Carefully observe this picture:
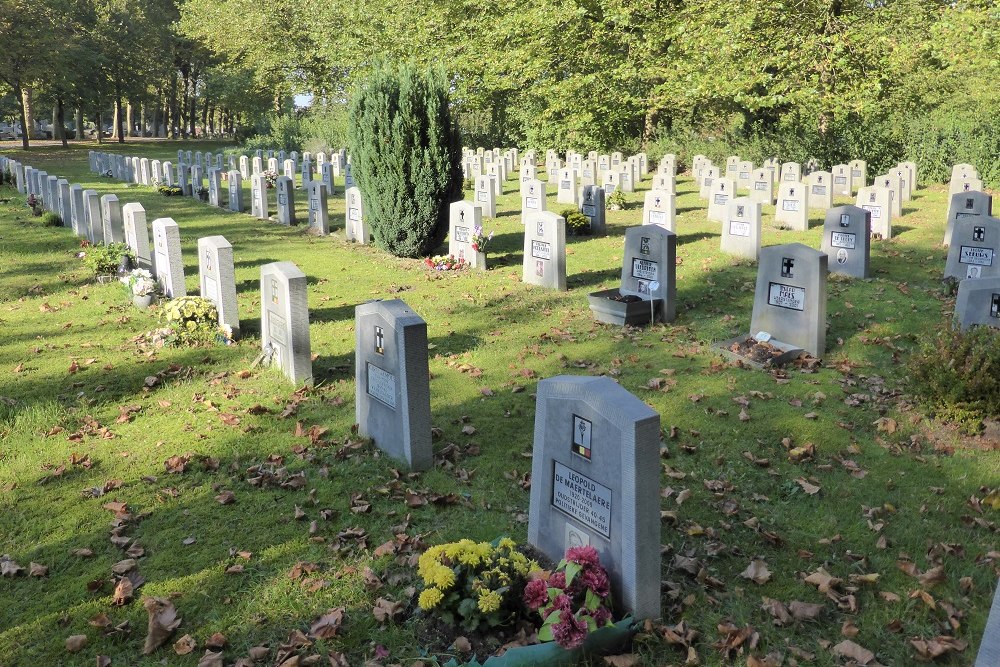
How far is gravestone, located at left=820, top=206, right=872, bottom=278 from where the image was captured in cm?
1226

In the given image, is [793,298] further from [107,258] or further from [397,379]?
[107,258]

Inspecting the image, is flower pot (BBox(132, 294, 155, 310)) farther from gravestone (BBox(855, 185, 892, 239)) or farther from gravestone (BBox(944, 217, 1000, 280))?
gravestone (BBox(855, 185, 892, 239))

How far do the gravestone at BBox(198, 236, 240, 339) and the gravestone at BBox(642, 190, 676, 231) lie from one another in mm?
8971

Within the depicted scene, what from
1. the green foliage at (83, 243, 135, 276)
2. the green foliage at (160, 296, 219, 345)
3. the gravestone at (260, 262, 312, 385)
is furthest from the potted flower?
the gravestone at (260, 262, 312, 385)

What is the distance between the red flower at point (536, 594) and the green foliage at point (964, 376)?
14.9 feet

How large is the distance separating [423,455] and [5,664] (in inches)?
118

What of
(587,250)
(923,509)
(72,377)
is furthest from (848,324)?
(72,377)

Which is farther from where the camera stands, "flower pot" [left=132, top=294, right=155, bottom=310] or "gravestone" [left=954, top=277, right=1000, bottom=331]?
"flower pot" [left=132, top=294, right=155, bottom=310]

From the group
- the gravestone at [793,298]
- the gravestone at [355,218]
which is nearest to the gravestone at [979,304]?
the gravestone at [793,298]

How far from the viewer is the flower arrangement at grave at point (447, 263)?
552 inches

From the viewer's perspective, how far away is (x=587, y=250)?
1554 cm

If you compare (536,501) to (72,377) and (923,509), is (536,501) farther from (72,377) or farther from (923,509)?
(72,377)

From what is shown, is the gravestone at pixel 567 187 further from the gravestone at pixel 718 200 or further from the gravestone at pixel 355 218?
the gravestone at pixel 355 218

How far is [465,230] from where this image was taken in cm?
1426
